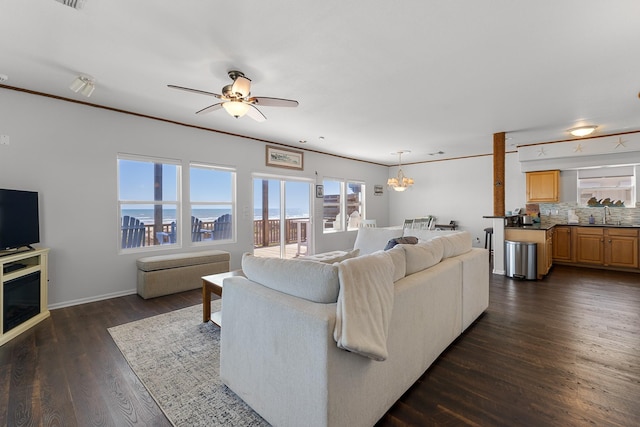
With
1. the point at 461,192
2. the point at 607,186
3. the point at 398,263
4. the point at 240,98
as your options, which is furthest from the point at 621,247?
the point at 240,98

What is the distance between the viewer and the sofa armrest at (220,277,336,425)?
1.34 m

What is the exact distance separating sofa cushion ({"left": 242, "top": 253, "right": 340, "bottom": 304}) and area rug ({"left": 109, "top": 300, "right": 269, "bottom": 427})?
81 cm

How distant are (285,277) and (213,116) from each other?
11.6 feet

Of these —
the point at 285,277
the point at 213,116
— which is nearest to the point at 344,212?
the point at 213,116

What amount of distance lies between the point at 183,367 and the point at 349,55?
3.00 m

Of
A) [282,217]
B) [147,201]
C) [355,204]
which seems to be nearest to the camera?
[147,201]

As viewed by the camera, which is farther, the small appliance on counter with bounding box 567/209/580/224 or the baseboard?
the small appliance on counter with bounding box 567/209/580/224

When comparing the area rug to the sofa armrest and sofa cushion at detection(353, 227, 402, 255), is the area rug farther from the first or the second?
sofa cushion at detection(353, 227, 402, 255)

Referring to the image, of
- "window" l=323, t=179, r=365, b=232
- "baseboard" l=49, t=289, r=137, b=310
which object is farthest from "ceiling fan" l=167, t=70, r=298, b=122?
"window" l=323, t=179, r=365, b=232

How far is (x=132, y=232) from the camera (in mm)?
4297

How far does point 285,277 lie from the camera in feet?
5.51

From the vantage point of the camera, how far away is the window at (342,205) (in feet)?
24.4

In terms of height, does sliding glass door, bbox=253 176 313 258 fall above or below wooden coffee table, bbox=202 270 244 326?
above

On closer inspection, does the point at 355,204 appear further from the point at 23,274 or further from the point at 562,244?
the point at 23,274
